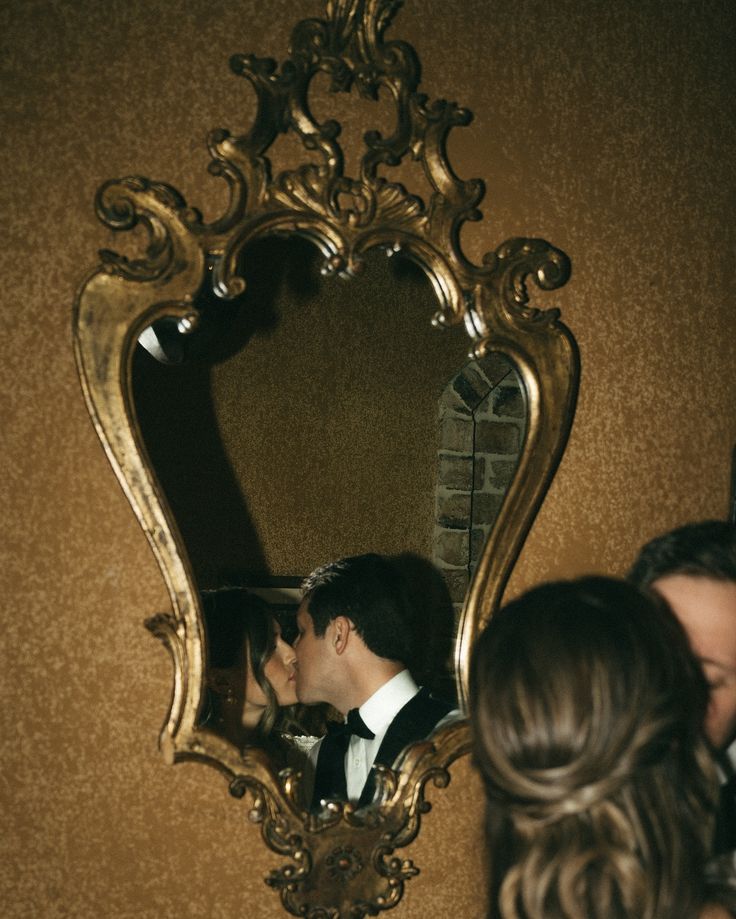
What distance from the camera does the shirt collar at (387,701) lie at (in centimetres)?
135

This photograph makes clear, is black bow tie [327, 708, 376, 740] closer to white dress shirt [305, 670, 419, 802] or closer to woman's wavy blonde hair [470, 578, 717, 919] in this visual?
white dress shirt [305, 670, 419, 802]

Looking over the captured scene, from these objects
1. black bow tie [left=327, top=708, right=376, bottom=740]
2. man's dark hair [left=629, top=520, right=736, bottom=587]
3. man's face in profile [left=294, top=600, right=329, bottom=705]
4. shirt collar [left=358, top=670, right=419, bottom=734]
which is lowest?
black bow tie [left=327, top=708, right=376, bottom=740]

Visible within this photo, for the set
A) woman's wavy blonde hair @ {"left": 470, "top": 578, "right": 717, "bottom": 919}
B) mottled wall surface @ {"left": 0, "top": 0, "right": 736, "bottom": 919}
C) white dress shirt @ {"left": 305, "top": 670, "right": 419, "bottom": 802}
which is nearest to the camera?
woman's wavy blonde hair @ {"left": 470, "top": 578, "right": 717, "bottom": 919}

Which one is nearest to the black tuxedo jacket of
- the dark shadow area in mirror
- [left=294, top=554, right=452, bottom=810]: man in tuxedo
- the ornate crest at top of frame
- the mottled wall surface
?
[left=294, top=554, right=452, bottom=810]: man in tuxedo

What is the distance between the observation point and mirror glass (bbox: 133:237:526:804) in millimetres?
1271

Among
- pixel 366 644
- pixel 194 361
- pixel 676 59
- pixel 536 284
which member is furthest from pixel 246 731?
pixel 676 59

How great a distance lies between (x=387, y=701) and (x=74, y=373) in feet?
2.28

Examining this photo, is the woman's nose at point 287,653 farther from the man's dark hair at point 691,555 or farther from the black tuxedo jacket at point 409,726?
the man's dark hair at point 691,555

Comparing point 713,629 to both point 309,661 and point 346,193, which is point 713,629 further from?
point 346,193

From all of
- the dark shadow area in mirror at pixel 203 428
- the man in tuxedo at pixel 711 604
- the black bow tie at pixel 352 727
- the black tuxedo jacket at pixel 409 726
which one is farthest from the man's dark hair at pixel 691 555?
the dark shadow area in mirror at pixel 203 428

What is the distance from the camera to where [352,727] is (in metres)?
1.34

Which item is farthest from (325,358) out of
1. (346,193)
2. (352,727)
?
(352,727)

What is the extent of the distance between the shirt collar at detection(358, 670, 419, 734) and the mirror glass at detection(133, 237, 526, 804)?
0.03m

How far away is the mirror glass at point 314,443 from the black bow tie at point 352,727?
2 centimetres
